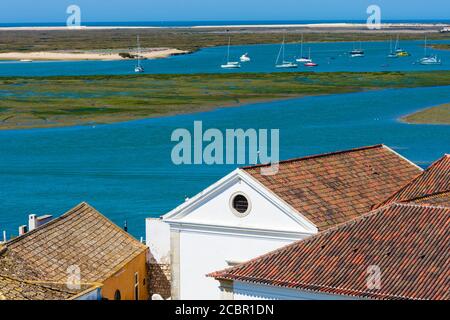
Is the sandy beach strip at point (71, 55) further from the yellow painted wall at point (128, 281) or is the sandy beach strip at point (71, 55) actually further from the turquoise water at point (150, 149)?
the yellow painted wall at point (128, 281)

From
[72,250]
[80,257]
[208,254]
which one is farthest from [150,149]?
[208,254]

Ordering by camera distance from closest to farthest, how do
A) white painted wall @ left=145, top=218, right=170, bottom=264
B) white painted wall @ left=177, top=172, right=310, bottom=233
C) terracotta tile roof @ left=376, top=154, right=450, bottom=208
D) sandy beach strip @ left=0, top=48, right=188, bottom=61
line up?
white painted wall @ left=177, top=172, right=310, bottom=233, terracotta tile roof @ left=376, top=154, right=450, bottom=208, white painted wall @ left=145, top=218, right=170, bottom=264, sandy beach strip @ left=0, top=48, right=188, bottom=61

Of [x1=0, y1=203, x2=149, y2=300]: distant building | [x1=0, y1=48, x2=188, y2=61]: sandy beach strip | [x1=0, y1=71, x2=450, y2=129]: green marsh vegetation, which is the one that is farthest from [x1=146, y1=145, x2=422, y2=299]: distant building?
[x1=0, y1=48, x2=188, y2=61]: sandy beach strip

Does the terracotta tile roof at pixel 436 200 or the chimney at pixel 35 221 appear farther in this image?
the chimney at pixel 35 221

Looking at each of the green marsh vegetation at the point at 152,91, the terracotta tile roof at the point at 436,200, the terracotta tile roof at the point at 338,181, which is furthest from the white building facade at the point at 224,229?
the green marsh vegetation at the point at 152,91

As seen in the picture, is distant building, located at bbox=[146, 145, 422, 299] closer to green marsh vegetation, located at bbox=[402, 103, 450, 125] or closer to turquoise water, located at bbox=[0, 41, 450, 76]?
green marsh vegetation, located at bbox=[402, 103, 450, 125]

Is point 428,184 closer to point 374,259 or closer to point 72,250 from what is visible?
point 374,259

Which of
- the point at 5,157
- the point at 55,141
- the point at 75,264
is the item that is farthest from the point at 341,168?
the point at 55,141
